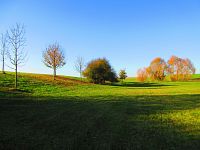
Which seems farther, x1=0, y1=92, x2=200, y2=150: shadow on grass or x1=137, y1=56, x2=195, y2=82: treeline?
x1=137, y1=56, x2=195, y2=82: treeline

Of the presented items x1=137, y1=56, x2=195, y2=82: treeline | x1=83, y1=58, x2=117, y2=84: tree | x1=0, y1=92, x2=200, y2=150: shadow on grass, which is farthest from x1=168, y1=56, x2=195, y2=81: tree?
x1=0, y1=92, x2=200, y2=150: shadow on grass

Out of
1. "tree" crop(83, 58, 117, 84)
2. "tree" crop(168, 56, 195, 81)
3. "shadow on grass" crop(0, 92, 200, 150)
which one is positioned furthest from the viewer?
"tree" crop(168, 56, 195, 81)

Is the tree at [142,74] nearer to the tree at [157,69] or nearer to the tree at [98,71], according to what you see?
the tree at [157,69]

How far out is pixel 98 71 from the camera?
7762 cm

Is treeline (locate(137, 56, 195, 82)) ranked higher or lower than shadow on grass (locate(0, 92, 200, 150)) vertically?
higher

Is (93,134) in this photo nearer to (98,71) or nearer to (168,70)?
(98,71)

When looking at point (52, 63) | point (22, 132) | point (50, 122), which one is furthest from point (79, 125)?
point (52, 63)

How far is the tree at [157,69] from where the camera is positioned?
113 m

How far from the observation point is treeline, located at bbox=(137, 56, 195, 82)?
110 m

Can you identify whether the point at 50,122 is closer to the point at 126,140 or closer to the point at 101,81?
the point at 126,140

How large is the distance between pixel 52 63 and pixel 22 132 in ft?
177

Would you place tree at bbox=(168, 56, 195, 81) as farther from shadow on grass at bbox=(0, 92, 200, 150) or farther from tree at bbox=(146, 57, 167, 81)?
shadow on grass at bbox=(0, 92, 200, 150)

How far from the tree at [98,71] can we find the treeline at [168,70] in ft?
127

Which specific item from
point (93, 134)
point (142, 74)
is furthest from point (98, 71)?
point (93, 134)
